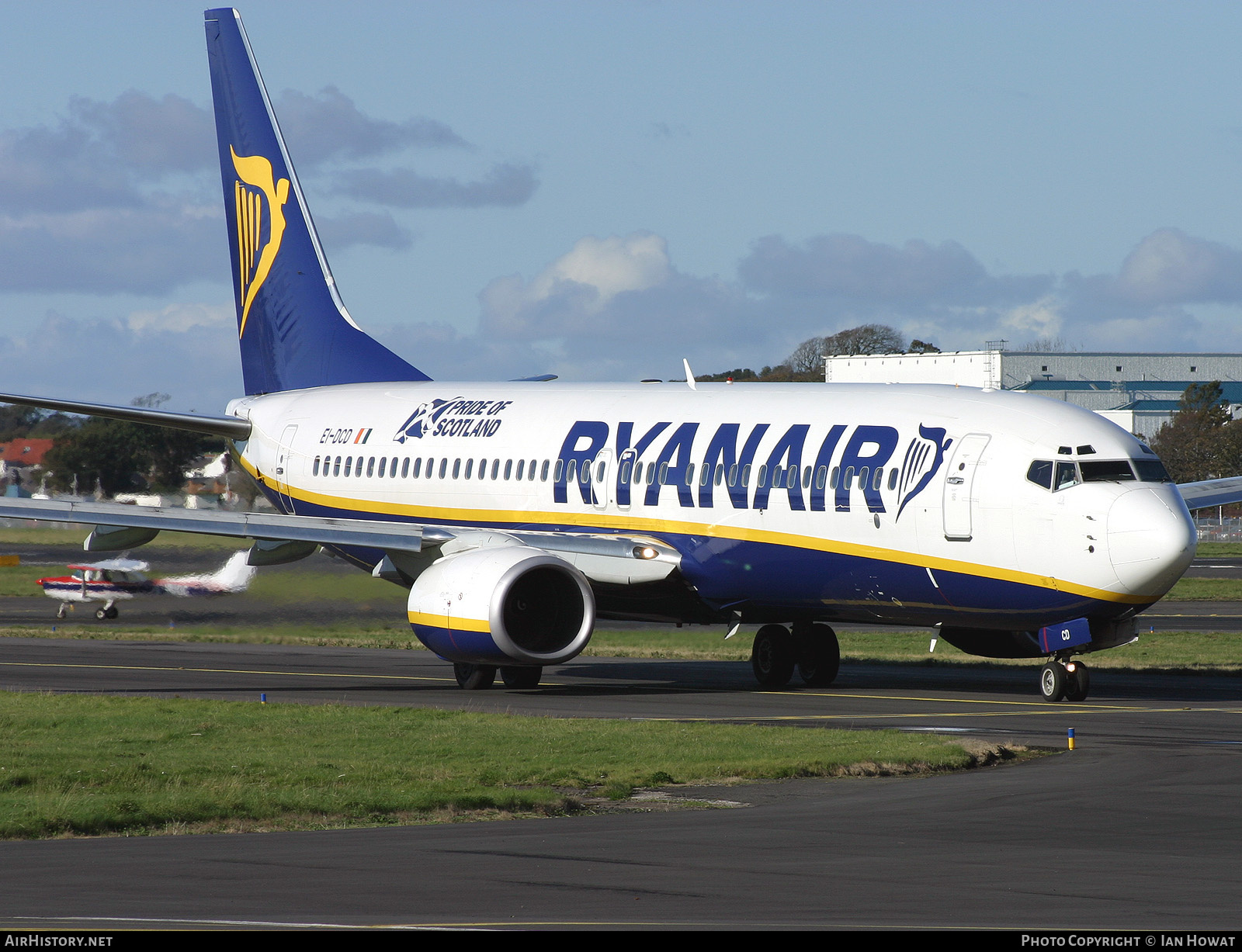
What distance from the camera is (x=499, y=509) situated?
103ft

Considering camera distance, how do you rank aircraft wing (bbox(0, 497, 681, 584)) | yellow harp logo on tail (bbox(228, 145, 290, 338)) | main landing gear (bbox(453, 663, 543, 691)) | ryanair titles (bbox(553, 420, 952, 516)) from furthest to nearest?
yellow harp logo on tail (bbox(228, 145, 290, 338)), main landing gear (bbox(453, 663, 543, 691)), aircraft wing (bbox(0, 497, 681, 584)), ryanair titles (bbox(553, 420, 952, 516))

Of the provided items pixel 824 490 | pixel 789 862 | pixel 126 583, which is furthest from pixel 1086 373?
pixel 789 862

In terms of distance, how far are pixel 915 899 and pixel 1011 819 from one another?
406cm

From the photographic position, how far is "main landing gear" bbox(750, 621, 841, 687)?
2989cm

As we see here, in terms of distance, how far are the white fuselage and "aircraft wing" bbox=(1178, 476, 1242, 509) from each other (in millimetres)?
5709

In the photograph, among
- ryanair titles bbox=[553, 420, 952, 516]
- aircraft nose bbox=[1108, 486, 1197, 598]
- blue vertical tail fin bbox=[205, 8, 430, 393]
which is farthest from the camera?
blue vertical tail fin bbox=[205, 8, 430, 393]

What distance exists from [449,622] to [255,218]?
14667 millimetres

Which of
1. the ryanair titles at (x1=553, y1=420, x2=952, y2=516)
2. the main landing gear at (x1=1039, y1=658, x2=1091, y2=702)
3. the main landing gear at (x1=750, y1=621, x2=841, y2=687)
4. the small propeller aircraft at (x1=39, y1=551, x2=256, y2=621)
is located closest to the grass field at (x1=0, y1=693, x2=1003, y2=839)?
the ryanair titles at (x1=553, y1=420, x2=952, y2=516)

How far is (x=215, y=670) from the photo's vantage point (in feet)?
107

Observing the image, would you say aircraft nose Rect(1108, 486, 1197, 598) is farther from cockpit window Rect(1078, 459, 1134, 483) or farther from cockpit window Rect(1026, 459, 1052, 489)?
cockpit window Rect(1026, 459, 1052, 489)

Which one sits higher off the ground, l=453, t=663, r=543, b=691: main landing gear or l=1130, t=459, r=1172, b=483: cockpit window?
l=1130, t=459, r=1172, b=483: cockpit window

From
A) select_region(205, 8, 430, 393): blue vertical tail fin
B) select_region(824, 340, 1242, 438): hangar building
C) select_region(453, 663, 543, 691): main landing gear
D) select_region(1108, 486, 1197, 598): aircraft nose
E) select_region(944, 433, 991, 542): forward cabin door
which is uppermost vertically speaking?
select_region(824, 340, 1242, 438): hangar building

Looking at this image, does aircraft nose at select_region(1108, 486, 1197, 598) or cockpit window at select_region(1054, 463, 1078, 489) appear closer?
aircraft nose at select_region(1108, 486, 1197, 598)

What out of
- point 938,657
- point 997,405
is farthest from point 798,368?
point 997,405
